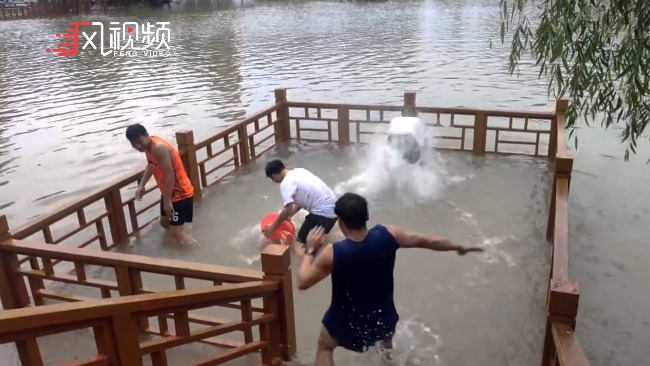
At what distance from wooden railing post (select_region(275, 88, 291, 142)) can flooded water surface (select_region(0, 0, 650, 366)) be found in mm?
593

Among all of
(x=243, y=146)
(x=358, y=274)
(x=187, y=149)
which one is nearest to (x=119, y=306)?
(x=358, y=274)

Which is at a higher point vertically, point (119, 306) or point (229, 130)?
point (119, 306)

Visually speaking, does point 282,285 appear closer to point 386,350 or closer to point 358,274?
point 358,274

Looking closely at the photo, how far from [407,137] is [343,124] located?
80.4 inches

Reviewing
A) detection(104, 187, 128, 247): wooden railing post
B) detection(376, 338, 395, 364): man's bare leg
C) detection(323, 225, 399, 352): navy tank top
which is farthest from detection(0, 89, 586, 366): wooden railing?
detection(376, 338, 395, 364): man's bare leg

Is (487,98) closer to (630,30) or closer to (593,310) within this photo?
(593,310)

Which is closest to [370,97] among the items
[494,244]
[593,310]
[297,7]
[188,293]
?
[494,244]

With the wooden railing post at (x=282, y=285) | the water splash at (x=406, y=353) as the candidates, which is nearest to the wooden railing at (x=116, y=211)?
the wooden railing post at (x=282, y=285)

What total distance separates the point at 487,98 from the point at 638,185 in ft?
21.8

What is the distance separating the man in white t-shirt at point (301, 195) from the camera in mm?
5660

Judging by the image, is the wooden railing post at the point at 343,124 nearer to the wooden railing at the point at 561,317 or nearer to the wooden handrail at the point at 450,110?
the wooden handrail at the point at 450,110

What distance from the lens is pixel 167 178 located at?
6180 millimetres

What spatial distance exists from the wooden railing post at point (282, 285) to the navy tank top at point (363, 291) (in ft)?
1.12

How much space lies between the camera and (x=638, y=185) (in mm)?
8844
